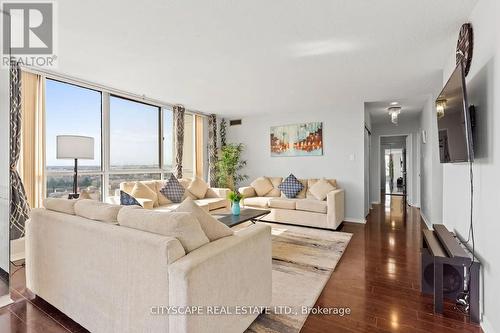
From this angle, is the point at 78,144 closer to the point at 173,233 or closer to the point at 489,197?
the point at 173,233

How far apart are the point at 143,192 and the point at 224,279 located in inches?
122

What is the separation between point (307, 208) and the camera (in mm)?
4664

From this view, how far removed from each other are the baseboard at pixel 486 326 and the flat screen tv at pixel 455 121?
1.12 metres

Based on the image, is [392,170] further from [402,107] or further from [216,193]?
[216,193]

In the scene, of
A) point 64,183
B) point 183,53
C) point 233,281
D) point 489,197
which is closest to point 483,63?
point 489,197

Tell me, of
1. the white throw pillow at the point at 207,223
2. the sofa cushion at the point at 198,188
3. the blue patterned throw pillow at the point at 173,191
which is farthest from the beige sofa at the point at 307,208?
the white throw pillow at the point at 207,223

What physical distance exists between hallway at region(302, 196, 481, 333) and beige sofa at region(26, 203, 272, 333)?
2.09 ft

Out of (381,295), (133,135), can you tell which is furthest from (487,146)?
(133,135)

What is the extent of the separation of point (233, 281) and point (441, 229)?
7.32ft

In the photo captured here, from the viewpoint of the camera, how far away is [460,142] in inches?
77.0

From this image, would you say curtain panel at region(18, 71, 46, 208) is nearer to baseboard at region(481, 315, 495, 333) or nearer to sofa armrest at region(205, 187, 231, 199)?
sofa armrest at region(205, 187, 231, 199)

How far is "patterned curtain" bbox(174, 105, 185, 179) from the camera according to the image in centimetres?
536

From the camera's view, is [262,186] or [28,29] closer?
[28,29]

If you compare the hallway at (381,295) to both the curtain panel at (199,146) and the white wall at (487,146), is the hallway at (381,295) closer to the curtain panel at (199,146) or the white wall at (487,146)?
the white wall at (487,146)
